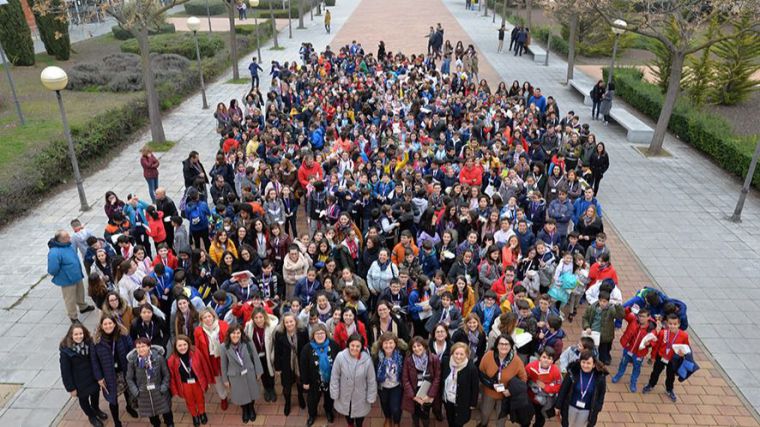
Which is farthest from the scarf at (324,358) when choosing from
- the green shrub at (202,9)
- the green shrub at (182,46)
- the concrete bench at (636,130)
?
the green shrub at (202,9)

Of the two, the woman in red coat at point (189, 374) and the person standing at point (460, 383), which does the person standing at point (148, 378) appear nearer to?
the woman in red coat at point (189, 374)

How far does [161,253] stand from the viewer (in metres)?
8.17

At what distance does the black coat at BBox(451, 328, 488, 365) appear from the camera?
21.6ft

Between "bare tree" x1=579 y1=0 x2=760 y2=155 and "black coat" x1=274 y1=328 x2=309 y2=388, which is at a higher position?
"bare tree" x1=579 y1=0 x2=760 y2=155

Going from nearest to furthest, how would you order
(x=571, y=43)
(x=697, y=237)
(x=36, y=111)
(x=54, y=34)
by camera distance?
(x=697, y=237) < (x=36, y=111) < (x=571, y=43) < (x=54, y=34)

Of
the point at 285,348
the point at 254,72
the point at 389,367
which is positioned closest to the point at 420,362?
the point at 389,367

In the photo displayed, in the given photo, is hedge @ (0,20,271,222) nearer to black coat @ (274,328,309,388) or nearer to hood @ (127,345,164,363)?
hood @ (127,345,164,363)

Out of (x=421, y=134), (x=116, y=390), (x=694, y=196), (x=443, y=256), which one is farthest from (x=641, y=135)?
(x=116, y=390)

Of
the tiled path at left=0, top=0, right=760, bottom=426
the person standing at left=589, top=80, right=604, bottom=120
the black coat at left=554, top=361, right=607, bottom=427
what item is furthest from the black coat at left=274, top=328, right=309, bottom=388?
the person standing at left=589, top=80, right=604, bottom=120

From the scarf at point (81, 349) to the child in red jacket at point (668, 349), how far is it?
6.90 metres

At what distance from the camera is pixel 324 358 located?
657cm

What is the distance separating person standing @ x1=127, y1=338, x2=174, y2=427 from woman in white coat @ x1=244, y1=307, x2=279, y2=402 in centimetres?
102

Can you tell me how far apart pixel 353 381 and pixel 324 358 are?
461 mm

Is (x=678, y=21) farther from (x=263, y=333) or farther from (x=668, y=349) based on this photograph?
(x=263, y=333)
